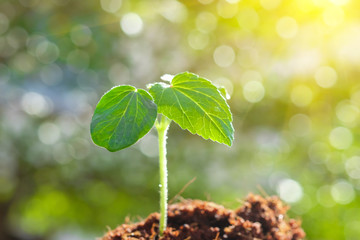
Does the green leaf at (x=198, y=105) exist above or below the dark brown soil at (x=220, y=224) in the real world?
above

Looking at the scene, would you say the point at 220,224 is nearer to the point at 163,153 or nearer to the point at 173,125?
the point at 163,153

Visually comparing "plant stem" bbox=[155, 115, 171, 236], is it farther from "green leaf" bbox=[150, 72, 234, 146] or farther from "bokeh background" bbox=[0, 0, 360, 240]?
"bokeh background" bbox=[0, 0, 360, 240]

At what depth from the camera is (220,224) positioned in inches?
21.9

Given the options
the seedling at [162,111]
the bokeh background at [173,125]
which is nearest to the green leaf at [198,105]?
the seedling at [162,111]

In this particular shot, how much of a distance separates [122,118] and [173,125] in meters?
2.52

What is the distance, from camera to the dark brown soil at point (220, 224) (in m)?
0.52

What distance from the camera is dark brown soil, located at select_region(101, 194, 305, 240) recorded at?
0.52 meters

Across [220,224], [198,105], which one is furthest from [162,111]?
[220,224]

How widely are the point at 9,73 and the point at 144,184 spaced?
1093 millimetres

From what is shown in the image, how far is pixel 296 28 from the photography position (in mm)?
2906

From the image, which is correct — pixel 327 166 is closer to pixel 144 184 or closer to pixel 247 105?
pixel 247 105

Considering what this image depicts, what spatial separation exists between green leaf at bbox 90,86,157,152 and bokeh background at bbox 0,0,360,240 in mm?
1921

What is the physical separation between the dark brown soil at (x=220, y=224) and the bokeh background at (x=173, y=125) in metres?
1.83

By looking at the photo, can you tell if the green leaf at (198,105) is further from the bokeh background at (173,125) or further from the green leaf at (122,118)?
the bokeh background at (173,125)
